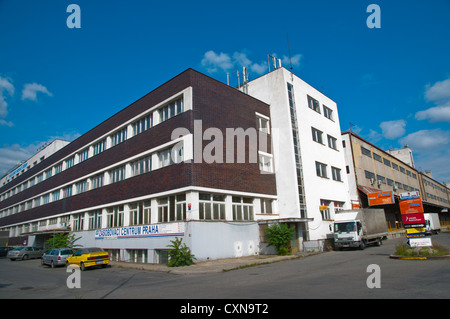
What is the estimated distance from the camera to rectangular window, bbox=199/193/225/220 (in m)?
21.5

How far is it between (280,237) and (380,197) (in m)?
21.9

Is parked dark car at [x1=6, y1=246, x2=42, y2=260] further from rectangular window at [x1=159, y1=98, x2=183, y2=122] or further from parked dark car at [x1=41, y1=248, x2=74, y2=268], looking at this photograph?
rectangular window at [x1=159, y1=98, x2=183, y2=122]

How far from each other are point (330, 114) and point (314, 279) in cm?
3090

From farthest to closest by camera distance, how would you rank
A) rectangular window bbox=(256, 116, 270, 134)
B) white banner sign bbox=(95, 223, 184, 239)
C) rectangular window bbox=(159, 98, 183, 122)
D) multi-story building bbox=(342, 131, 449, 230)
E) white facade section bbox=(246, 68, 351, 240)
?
multi-story building bbox=(342, 131, 449, 230) → rectangular window bbox=(256, 116, 270, 134) → white facade section bbox=(246, 68, 351, 240) → rectangular window bbox=(159, 98, 183, 122) → white banner sign bbox=(95, 223, 184, 239)

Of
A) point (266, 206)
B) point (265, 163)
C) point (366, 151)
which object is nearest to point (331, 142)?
point (366, 151)

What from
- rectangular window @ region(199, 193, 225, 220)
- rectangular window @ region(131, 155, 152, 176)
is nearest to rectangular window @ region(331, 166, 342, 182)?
rectangular window @ region(199, 193, 225, 220)

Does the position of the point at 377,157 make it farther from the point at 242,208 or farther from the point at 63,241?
the point at 63,241

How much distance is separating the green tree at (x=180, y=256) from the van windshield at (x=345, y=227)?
13335 mm

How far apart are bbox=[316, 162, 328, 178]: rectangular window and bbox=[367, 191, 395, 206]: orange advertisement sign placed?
900cm

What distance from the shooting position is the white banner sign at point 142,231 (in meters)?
20.8

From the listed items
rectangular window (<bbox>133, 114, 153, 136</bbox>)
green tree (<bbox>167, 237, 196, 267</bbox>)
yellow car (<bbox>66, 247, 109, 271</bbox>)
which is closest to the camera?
green tree (<bbox>167, 237, 196, 267</bbox>)

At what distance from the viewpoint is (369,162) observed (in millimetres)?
45000

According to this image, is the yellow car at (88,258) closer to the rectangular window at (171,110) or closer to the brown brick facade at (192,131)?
the brown brick facade at (192,131)

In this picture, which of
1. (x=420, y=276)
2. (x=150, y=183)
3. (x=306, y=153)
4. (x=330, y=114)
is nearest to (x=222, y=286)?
(x=420, y=276)
